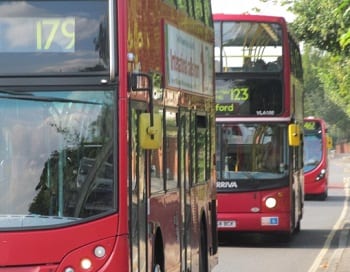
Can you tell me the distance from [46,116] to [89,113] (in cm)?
33

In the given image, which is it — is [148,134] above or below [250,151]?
above

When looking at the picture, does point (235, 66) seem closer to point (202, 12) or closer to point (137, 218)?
point (202, 12)

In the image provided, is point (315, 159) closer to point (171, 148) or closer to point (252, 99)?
point (252, 99)

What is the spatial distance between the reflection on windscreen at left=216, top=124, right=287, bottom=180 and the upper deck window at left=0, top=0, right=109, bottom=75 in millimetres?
9899

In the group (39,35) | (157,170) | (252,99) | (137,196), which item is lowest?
(137,196)

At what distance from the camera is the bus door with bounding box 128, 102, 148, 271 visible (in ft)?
24.0

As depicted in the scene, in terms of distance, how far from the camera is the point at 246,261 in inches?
608

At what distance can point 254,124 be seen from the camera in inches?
667

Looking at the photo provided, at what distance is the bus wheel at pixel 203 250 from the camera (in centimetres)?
1149

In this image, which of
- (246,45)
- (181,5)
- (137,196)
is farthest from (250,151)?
(137,196)

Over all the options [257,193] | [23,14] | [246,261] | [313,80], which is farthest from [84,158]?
[313,80]

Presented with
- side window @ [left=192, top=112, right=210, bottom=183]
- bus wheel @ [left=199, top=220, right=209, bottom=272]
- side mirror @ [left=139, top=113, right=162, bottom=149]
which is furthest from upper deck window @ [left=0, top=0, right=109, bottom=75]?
bus wheel @ [left=199, top=220, right=209, bottom=272]

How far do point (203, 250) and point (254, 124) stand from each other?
5.67 meters

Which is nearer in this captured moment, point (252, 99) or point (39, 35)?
point (39, 35)
